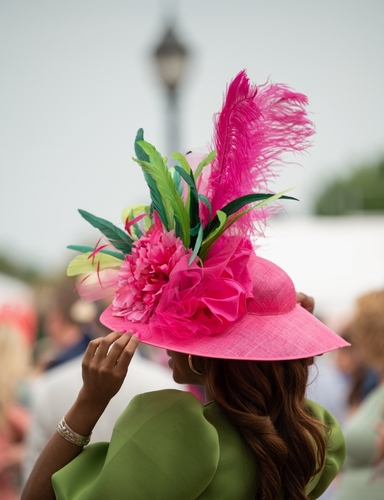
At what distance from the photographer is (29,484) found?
1.72m

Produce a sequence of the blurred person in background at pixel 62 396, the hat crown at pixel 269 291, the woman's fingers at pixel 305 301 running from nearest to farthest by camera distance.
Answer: the hat crown at pixel 269 291, the woman's fingers at pixel 305 301, the blurred person in background at pixel 62 396

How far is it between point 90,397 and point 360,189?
177 ft

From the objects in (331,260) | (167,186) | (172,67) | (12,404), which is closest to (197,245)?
(167,186)

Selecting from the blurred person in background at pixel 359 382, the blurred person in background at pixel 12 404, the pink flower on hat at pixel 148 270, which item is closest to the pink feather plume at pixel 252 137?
the pink flower on hat at pixel 148 270

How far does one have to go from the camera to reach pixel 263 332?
5.52 feet

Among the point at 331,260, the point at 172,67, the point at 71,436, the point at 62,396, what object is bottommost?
the point at 331,260

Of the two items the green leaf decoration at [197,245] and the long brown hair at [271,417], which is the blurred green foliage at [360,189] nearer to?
the long brown hair at [271,417]

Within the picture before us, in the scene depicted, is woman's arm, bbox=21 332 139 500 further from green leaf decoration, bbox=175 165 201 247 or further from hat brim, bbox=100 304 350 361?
green leaf decoration, bbox=175 165 201 247

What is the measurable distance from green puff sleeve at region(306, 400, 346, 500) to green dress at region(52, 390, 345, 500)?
37cm

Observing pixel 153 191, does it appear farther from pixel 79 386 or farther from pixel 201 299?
pixel 79 386

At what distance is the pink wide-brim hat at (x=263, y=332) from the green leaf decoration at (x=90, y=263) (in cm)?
17

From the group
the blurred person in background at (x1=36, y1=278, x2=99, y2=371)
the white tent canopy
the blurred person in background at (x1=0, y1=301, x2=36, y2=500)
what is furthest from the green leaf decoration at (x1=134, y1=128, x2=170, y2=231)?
the white tent canopy

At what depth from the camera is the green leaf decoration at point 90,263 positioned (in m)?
1.90

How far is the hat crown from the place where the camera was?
174cm
